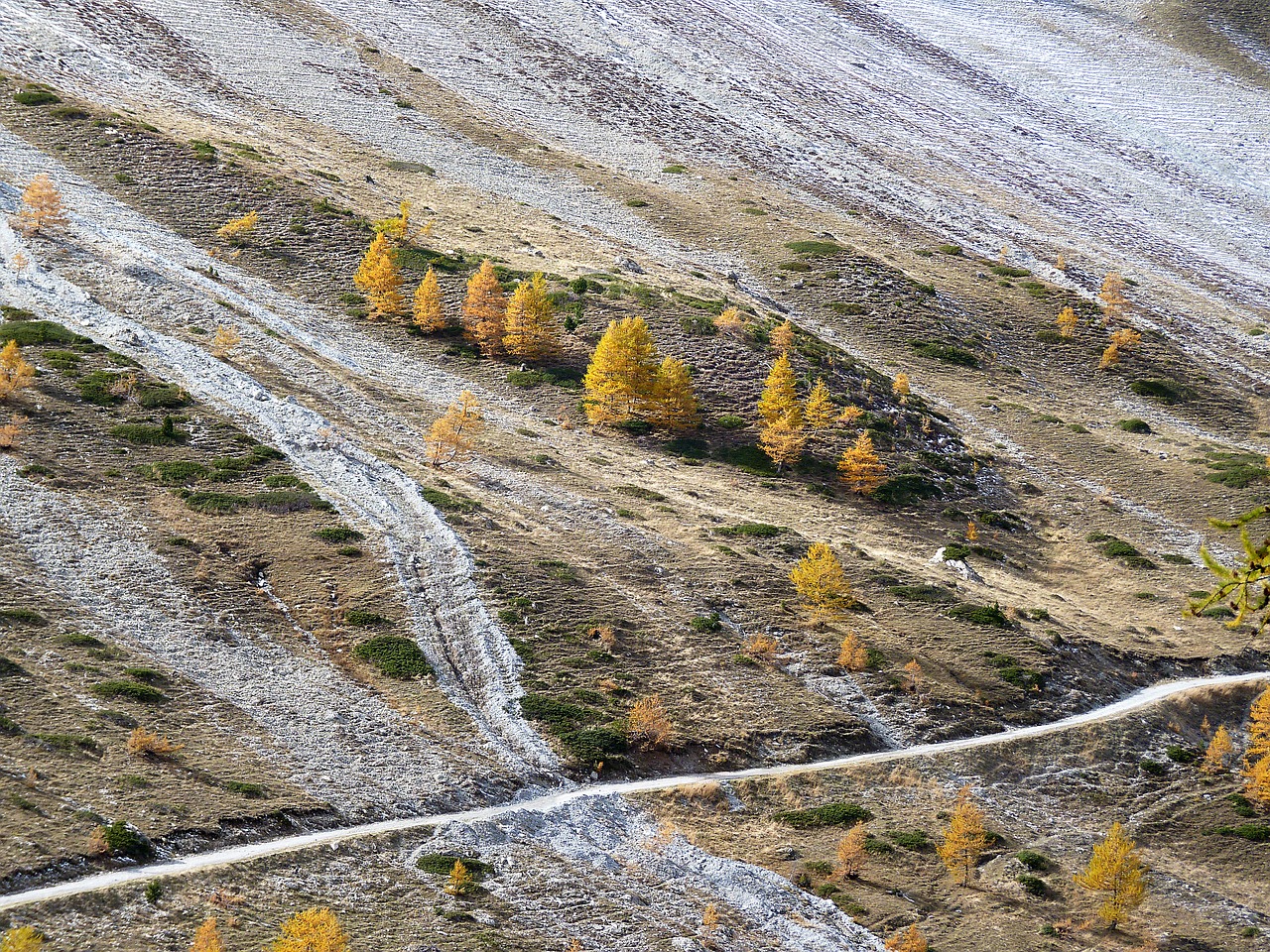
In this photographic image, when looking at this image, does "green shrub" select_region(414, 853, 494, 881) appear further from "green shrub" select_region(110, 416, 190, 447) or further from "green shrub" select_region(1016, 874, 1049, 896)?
"green shrub" select_region(110, 416, 190, 447)

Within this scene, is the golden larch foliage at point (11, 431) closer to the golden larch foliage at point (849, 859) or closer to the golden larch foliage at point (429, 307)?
the golden larch foliage at point (429, 307)

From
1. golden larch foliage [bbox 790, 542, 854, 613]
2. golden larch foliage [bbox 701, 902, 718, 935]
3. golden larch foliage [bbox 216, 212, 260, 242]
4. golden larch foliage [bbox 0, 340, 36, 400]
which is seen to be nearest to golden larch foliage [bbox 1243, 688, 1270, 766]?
golden larch foliage [bbox 790, 542, 854, 613]

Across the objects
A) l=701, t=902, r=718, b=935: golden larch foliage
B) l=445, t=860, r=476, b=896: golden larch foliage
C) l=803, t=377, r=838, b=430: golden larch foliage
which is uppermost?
l=803, t=377, r=838, b=430: golden larch foliage

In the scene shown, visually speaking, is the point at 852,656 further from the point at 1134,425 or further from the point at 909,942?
the point at 1134,425

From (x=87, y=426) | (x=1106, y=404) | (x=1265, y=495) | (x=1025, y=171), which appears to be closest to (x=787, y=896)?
(x=87, y=426)

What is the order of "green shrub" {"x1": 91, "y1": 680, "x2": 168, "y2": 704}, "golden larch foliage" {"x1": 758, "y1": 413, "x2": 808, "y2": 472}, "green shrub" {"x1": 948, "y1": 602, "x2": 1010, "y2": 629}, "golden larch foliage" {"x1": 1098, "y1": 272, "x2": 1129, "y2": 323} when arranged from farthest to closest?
1. "golden larch foliage" {"x1": 1098, "y1": 272, "x2": 1129, "y2": 323}
2. "golden larch foliage" {"x1": 758, "y1": 413, "x2": 808, "y2": 472}
3. "green shrub" {"x1": 948, "y1": 602, "x2": 1010, "y2": 629}
4. "green shrub" {"x1": 91, "y1": 680, "x2": 168, "y2": 704}

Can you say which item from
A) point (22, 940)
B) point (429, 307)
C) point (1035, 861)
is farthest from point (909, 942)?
point (429, 307)
